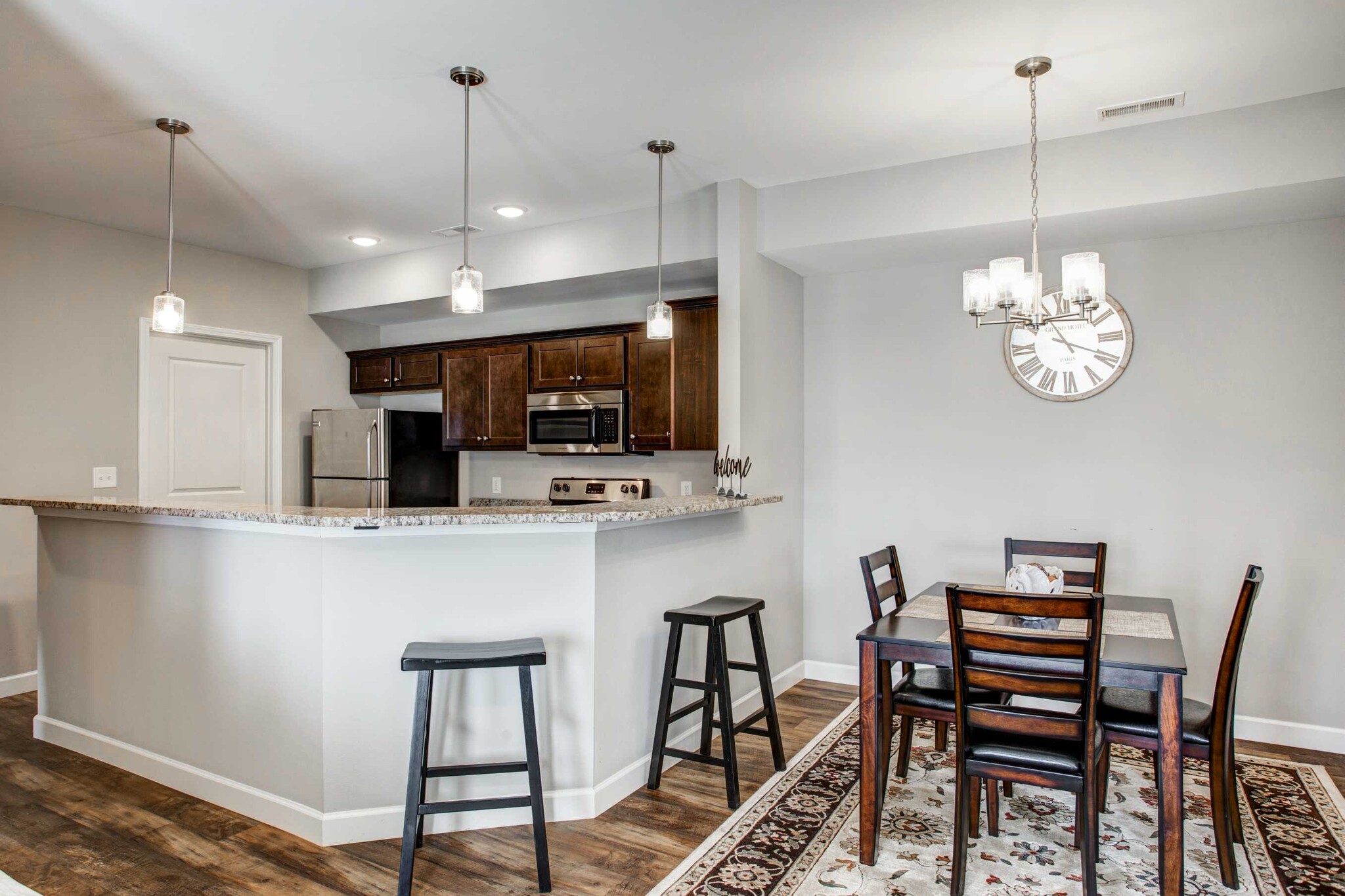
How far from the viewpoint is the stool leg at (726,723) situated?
2865 mm

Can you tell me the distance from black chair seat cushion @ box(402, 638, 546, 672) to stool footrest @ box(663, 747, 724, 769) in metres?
0.80

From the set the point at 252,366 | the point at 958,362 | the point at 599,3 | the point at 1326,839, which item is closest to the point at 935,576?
the point at 958,362

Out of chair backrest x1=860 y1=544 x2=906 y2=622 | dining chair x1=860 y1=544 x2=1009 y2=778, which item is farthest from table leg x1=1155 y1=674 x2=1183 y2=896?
chair backrest x1=860 y1=544 x2=906 y2=622

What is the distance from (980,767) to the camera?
7.32ft

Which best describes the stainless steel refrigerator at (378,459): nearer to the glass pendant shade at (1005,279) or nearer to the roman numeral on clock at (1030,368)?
the roman numeral on clock at (1030,368)

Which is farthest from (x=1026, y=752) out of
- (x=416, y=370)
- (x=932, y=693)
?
(x=416, y=370)

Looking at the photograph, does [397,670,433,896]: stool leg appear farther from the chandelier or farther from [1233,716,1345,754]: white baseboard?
[1233,716,1345,754]: white baseboard

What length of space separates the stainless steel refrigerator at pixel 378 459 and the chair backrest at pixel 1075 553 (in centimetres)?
367

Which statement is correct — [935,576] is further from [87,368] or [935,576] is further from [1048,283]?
[87,368]

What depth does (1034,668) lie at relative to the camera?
229 centimetres

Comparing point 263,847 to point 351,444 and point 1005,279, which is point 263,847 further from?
point 351,444

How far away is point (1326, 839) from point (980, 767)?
137cm

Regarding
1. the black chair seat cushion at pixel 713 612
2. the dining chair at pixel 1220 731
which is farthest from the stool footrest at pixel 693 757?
the dining chair at pixel 1220 731

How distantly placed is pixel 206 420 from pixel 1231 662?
5.43 m
